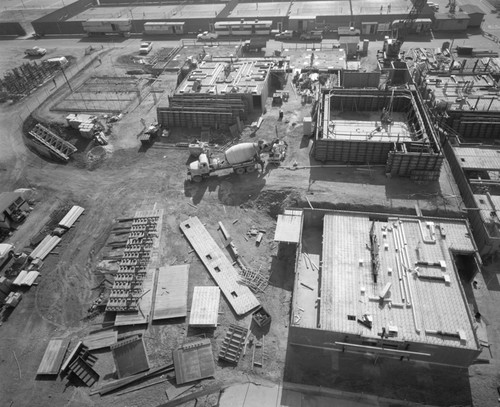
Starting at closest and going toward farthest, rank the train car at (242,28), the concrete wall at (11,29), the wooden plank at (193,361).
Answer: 1. the wooden plank at (193,361)
2. the train car at (242,28)
3. the concrete wall at (11,29)

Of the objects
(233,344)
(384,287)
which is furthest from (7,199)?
(384,287)

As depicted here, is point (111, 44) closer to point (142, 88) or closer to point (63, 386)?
point (142, 88)

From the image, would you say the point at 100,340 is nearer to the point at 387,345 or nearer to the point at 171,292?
the point at 171,292

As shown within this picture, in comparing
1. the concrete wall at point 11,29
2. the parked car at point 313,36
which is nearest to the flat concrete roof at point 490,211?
the parked car at point 313,36

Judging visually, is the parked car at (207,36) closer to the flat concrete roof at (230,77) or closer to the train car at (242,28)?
the train car at (242,28)

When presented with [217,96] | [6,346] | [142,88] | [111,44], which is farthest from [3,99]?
[6,346]

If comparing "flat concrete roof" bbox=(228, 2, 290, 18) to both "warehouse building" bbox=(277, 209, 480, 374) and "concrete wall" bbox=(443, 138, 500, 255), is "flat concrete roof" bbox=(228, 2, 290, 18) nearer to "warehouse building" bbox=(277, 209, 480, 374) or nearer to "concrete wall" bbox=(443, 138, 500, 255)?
"concrete wall" bbox=(443, 138, 500, 255)

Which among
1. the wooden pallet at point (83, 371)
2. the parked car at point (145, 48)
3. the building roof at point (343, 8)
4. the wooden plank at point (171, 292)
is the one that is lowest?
the wooden pallet at point (83, 371)
